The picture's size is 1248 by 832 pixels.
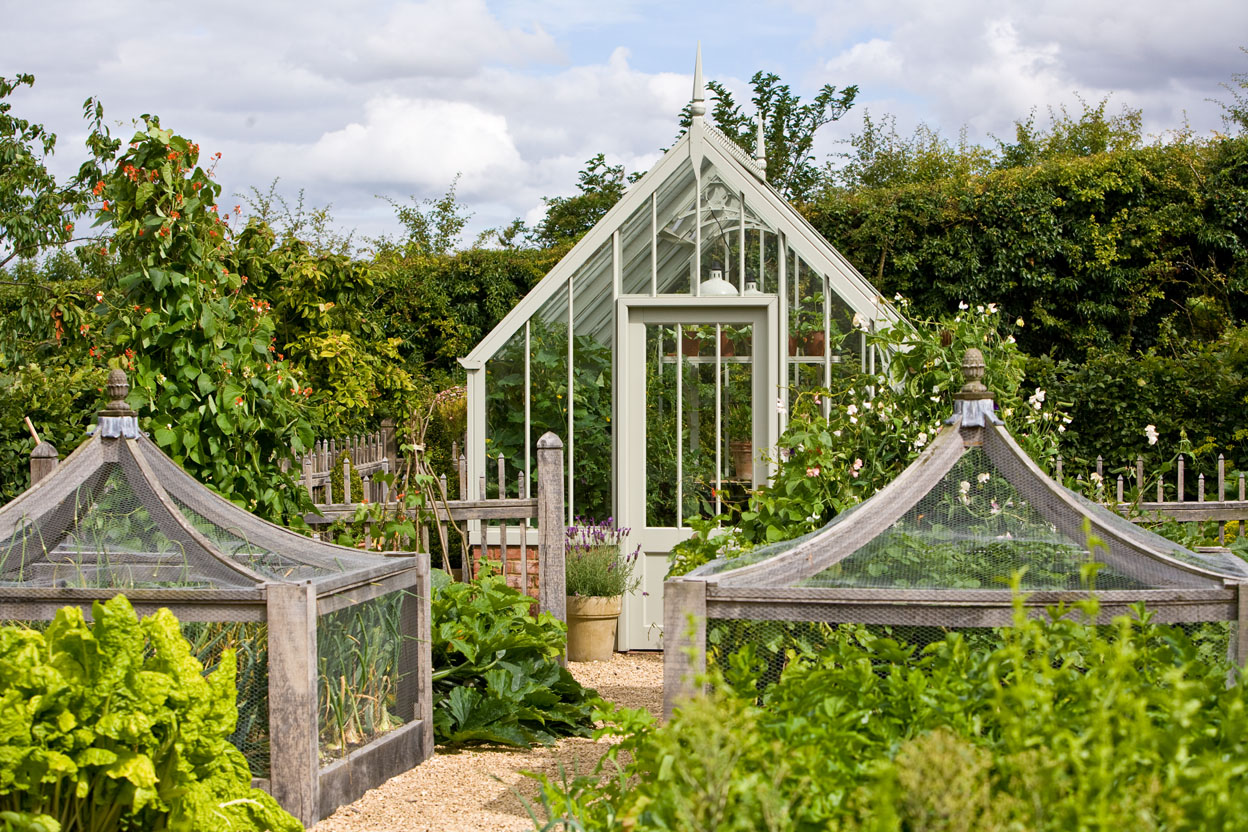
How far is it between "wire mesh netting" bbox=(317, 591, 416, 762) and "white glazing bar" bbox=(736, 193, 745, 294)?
337 centimetres

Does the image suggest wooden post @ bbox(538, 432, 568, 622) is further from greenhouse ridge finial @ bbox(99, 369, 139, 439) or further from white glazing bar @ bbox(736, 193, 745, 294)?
greenhouse ridge finial @ bbox(99, 369, 139, 439)

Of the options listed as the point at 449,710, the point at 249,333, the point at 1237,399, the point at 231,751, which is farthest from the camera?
the point at 1237,399

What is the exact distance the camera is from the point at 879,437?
5.23 m

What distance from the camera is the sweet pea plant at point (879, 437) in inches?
198

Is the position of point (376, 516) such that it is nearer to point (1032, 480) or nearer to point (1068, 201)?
point (1032, 480)

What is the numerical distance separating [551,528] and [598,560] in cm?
53

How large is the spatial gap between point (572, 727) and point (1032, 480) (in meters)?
2.60

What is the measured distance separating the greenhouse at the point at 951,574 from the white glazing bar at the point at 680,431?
3.77m

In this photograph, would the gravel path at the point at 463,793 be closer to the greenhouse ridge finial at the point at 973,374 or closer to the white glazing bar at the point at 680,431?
the greenhouse ridge finial at the point at 973,374

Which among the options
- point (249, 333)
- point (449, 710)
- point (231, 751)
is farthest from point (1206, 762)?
point (249, 333)

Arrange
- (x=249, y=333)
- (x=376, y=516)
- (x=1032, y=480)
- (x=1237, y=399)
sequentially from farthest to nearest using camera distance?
(x=1237, y=399) < (x=376, y=516) < (x=249, y=333) < (x=1032, y=480)

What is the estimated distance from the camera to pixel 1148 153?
42.7 ft

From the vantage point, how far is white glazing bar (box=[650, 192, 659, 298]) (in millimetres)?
7160

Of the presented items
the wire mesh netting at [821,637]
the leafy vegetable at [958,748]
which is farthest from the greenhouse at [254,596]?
the wire mesh netting at [821,637]
